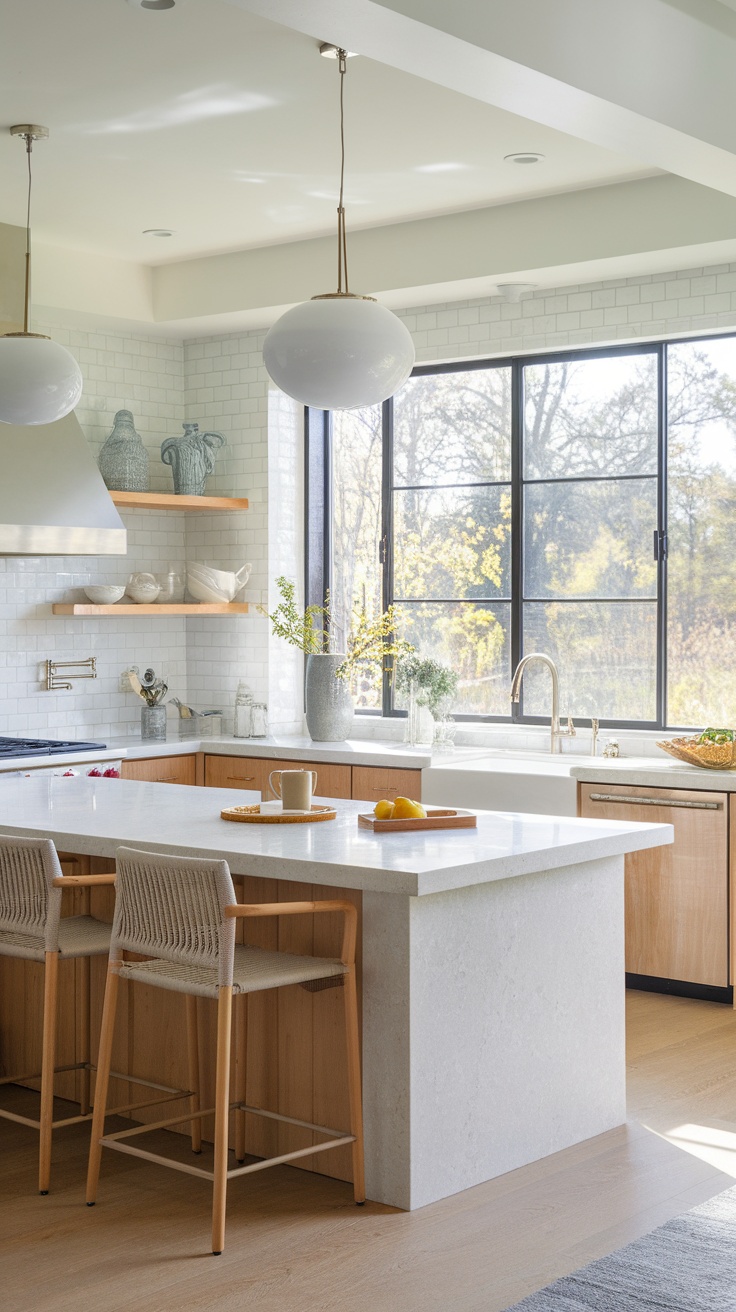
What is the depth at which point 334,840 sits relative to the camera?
3.72 meters

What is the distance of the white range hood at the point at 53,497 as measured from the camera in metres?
6.13

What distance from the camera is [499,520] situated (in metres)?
6.92

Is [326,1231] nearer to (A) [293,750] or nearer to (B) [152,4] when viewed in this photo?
(B) [152,4]

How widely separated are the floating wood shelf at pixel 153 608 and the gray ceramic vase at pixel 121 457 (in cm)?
60

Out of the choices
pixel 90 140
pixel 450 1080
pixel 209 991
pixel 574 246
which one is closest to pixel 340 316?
pixel 209 991

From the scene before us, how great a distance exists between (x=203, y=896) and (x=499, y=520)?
3.94 m

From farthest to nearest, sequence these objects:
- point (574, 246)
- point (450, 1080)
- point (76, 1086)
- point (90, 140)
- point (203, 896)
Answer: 1. point (574, 246)
2. point (90, 140)
3. point (76, 1086)
4. point (450, 1080)
5. point (203, 896)

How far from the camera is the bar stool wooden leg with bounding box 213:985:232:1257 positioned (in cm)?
323

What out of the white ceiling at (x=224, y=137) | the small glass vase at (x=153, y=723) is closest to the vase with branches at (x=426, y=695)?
the small glass vase at (x=153, y=723)

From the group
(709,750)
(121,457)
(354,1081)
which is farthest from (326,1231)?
(121,457)

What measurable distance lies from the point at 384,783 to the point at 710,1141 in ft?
8.67

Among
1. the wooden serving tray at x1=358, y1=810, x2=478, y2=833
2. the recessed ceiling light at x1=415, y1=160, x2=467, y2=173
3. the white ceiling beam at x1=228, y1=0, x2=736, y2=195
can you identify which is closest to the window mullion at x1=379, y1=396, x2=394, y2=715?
the recessed ceiling light at x1=415, y1=160, x2=467, y2=173

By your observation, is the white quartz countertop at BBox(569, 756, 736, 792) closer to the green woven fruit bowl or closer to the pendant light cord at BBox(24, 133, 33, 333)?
the green woven fruit bowl

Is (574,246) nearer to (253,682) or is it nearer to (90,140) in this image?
(90,140)
